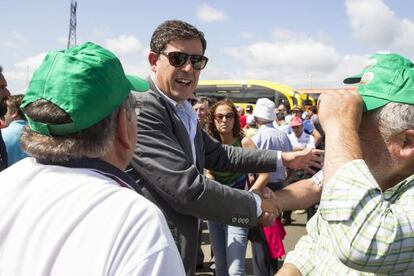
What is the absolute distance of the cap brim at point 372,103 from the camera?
148 cm

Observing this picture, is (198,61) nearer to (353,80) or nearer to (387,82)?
(353,80)

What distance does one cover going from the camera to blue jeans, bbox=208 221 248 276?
13.4 ft

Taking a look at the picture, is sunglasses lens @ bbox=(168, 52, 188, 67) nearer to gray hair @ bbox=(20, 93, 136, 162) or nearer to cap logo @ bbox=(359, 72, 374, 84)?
cap logo @ bbox=(359, 72, 374, 84)

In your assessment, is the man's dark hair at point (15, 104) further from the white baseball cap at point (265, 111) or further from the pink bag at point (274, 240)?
the white baseball cap at point (265, 111)

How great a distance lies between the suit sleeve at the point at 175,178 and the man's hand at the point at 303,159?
0.63 metres

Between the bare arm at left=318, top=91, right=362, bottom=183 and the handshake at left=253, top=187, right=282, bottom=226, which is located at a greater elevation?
the bare arm at left=318, top=91, right=362, bottom=183

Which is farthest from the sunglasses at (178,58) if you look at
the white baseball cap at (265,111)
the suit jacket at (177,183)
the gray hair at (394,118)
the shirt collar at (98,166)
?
the white baseball cap at (265,111)

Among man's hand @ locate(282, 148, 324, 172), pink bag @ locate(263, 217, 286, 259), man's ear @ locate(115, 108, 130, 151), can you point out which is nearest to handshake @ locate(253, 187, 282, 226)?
man's hand @ locate(282, 148, 324, 172)

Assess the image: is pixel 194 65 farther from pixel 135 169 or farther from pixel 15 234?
pixel 15 234

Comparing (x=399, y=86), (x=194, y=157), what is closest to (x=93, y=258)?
(x=399, y=86)

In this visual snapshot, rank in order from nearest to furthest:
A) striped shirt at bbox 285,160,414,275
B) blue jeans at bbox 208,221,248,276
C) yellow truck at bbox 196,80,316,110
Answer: striped shirt at bbox 285,160,414,275, blue jeans at bbox 208,221,248,276, yellow truck at bbox 196,80,316,110

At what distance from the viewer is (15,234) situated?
103 cm

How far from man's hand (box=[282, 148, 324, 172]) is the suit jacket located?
636 mm

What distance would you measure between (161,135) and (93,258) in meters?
1.26
